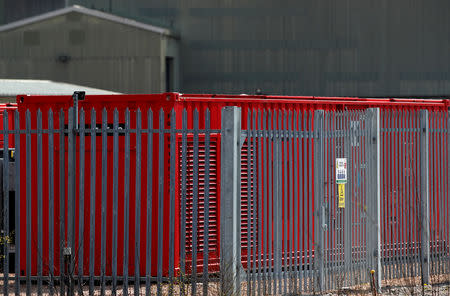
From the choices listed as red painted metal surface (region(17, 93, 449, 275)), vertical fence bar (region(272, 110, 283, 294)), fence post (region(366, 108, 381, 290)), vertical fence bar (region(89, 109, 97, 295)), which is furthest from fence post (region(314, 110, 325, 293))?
vertical fence bar (region(89, 109, 97, 295))

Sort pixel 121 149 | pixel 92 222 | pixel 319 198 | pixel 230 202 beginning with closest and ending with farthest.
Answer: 1. pixel 230 202
2. pixel 92 222
3. pixel 319 198
4. pixel 121 149

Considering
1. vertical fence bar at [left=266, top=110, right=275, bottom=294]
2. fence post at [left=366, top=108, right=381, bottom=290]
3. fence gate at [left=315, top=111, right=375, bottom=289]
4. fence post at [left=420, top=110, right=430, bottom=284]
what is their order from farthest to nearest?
fence post at [left=420, top=110, right=430, bottom=284] → fence post at [left=366, top=108, right=381, bottom=290] → fence gate at [left=315, top=111, right=375, bottom=289] → vertical fence bar at [left=266, top=110, right=275, bottom=294]

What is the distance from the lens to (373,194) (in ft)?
35.4

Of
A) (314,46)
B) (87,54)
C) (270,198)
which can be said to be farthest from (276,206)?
(314,46)

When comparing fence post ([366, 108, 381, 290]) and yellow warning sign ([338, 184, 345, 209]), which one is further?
fence post ([366, 108, 381, 290])

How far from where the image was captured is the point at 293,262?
10805 mm

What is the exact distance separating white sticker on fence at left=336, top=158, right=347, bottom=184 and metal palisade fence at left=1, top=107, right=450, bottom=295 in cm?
3

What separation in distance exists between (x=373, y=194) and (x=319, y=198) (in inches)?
36.9

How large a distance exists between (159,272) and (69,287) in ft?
2.93

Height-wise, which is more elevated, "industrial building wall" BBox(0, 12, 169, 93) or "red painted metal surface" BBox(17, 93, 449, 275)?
"industrial building wall" BBox(0, 12, 169, 93)

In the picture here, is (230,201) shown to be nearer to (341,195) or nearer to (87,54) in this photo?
(341,195)

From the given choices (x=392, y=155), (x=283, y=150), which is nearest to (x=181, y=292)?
(x=283, y=150)

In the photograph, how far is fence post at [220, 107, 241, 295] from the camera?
905 cm

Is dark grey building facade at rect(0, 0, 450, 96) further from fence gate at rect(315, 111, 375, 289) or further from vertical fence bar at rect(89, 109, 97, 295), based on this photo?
vertical fence bar at rect(89, 109, 97, 295)
